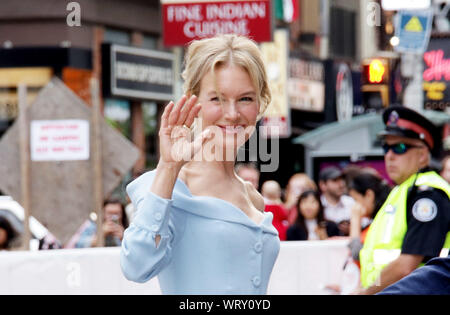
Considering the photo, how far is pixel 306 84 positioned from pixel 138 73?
9.15m

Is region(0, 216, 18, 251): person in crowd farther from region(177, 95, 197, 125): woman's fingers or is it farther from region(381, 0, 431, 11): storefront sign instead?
region(381, 0, 431, 11): storefront sign

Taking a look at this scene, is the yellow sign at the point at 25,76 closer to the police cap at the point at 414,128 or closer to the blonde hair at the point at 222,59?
the police cap at the point at 414,128

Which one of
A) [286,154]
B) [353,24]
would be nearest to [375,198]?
[286,154]

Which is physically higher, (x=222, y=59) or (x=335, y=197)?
(x=222, y=59)

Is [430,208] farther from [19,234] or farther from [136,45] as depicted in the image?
[136,45]

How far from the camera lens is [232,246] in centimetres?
290

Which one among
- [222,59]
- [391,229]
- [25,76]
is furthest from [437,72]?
[222,59]

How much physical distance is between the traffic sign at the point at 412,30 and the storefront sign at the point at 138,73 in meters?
4.75

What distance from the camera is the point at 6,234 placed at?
8109mm

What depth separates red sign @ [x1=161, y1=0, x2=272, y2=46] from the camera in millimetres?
10961

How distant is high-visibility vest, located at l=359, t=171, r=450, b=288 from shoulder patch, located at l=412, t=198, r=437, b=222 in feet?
0.30

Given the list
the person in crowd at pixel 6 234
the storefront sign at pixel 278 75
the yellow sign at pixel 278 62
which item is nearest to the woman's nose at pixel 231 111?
the person in crowd at pixel 6 234

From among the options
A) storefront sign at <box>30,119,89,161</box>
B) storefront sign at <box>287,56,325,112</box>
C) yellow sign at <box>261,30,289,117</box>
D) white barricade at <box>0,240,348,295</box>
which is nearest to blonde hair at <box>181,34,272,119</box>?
white barricade at <box>0,240,348,295</box>

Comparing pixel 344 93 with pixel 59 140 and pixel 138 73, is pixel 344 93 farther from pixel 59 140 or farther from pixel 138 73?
pixel 59 140
